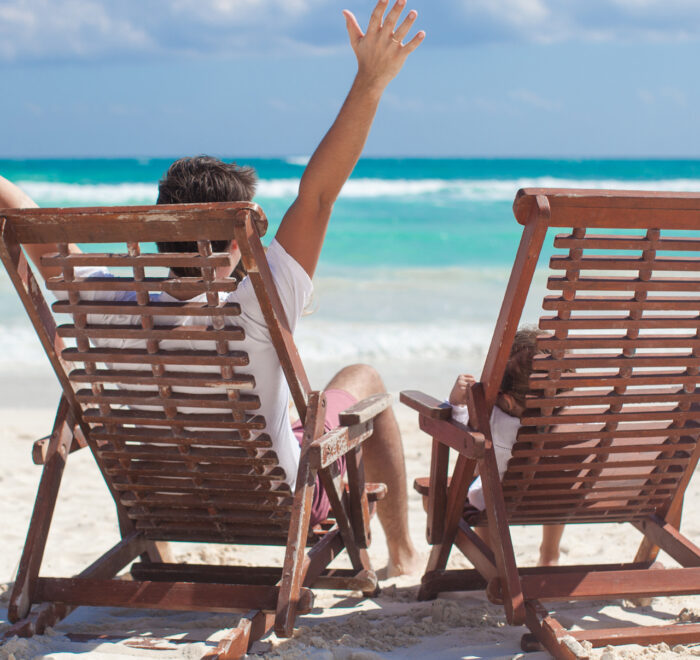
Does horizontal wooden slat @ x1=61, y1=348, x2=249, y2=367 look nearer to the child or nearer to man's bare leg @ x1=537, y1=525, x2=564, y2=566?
the child

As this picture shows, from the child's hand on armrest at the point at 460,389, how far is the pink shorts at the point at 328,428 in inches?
15.3

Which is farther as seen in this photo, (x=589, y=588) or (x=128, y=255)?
(x=589, y=588)

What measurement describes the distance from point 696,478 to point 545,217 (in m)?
3.13

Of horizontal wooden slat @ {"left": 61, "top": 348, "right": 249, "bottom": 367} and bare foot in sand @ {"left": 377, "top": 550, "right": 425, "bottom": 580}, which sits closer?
horizontal wooden slat @ {"left": 61, "top": 348, "right": 249, "bottom": 367}

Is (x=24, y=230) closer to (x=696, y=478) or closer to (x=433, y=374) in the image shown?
(x=696, y=478)

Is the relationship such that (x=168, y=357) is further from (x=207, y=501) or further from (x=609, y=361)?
(x=609, y=361)

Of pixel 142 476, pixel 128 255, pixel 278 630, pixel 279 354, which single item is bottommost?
pixel 278 630

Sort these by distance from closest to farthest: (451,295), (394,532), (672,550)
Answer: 1. (672,550)
2. (394,532)
3. (451,295)

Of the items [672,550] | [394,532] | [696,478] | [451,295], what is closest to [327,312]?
[451,295]

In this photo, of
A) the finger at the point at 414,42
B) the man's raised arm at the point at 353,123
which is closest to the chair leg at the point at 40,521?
the man's raised arm at the point at 353,123

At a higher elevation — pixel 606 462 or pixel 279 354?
pixel 279 354

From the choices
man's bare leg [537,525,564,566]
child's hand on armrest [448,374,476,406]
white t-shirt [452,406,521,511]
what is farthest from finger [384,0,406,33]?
man's bare leg [537,525,564,566]

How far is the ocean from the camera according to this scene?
794 cm

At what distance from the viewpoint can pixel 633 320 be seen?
237 centimetres
